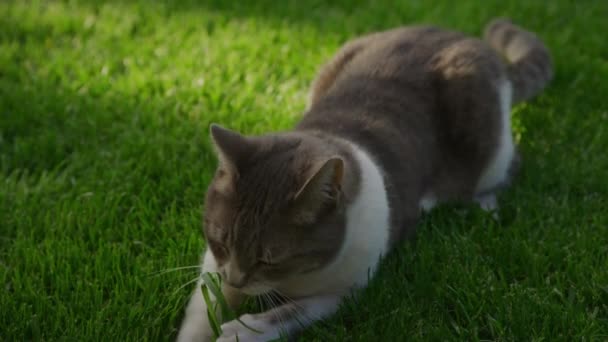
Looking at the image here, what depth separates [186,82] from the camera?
4297 millimetres

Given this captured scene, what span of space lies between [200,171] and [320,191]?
4.03 ft

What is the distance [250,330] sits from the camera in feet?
7.99

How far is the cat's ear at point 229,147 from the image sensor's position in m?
2.41

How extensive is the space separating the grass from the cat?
0.14 meters

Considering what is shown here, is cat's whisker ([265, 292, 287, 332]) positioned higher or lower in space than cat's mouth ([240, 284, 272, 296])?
lower

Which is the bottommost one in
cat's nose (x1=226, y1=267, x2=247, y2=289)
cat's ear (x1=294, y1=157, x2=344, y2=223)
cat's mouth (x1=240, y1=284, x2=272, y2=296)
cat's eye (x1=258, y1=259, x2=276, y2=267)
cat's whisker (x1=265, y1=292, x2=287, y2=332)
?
cat's whisker (x1=265, y1=292, x2=287, y2=332)

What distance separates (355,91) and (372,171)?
595 mm

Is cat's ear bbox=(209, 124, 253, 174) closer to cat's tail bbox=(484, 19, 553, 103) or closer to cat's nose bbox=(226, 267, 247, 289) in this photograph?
cat's nose bbox=(226, 267, 247, 289)

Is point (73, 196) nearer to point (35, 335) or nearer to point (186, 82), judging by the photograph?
point (35, 335)

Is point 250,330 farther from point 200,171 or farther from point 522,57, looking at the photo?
point 522,57

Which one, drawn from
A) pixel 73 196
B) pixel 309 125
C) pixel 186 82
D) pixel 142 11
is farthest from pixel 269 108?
pixel 142 11

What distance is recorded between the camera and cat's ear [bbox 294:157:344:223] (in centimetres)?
228

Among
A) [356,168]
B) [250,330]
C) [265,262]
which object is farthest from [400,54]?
[250,330]

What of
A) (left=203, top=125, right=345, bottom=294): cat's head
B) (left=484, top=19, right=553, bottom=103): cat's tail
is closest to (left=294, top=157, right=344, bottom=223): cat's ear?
(left=203, top=125, right=345, bottom=294): cat's head
